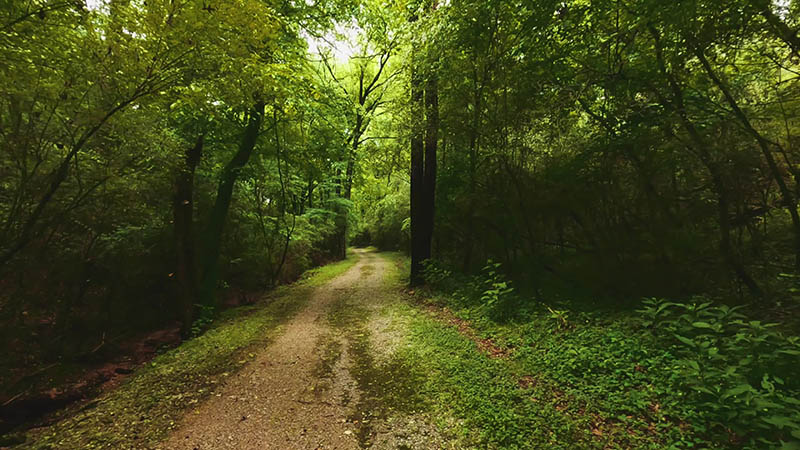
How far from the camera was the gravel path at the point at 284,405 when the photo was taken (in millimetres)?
3242

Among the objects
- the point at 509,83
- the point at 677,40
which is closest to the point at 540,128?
the point at 509,83

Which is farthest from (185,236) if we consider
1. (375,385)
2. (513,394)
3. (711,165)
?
(711,165)

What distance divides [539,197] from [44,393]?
999 cm

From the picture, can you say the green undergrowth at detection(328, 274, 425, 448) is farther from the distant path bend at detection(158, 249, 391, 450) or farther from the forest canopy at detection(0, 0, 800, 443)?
the forest canopy at detection(0, 0, 800, 443)

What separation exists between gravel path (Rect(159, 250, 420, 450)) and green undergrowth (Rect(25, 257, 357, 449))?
0.28 meters

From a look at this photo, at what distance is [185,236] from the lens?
269 inches

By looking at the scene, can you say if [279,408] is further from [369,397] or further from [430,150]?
[430,150]

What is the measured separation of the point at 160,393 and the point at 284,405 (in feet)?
6.98

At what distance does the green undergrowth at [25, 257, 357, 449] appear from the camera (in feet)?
Answer: 11.2

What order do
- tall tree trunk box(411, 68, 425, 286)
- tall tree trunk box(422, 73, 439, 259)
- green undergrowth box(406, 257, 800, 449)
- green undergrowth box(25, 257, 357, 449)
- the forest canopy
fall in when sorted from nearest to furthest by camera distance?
1. green undergrowth box(406, 257, 800, 449)
2. green undergrowth box(25, 257, 357, 449)
3. the forest canopy
4. tall tree trunk box(422, 73, 439, 259)
5. tall tree trunk box(411, 68, 425, 286)

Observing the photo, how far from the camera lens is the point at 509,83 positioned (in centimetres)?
659

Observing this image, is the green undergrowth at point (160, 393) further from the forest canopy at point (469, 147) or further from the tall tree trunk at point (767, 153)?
the tall tree trunk at point (767, 153)

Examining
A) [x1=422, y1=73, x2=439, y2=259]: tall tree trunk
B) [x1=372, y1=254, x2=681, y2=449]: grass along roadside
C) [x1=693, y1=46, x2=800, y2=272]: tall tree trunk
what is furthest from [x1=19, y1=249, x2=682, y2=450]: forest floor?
[x1=422, y1=73, x2=439, y2=259]: tall tree trunk

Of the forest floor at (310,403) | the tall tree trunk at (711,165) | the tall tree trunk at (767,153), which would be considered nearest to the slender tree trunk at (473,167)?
the tall tree trunk at (711,165)
